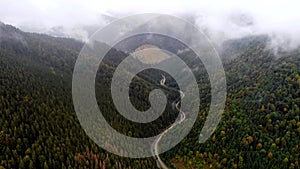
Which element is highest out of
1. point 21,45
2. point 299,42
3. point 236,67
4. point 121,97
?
point 299,42

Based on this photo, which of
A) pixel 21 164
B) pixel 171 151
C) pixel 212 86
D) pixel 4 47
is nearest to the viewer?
pixel 21 164

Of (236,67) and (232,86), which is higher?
(236,67)

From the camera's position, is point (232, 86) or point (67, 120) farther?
point (232, 86)

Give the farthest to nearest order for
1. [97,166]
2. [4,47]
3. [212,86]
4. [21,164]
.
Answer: [4,47] → [212,86] → [97,166] → [21,164]

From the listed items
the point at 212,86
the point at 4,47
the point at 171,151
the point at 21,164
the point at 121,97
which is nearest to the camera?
the point at 21,164

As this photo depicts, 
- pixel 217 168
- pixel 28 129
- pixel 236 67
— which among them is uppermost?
pixel 236 67

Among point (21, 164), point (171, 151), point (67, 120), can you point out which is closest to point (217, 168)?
point (171, 151)

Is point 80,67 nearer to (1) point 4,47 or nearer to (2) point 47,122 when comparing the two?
(1) point 4,47

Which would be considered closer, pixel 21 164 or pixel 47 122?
pixel 21 164

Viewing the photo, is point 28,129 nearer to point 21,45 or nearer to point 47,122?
point 47,122

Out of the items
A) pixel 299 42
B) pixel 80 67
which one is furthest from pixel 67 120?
pixel 299 42
